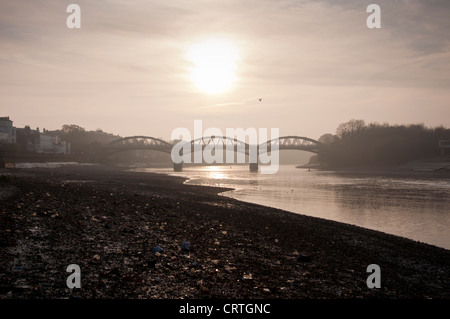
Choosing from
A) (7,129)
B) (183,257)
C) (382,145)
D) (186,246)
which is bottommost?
(183,257)

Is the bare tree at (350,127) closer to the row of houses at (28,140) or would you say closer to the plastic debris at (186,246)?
the row of houses at (28,140)

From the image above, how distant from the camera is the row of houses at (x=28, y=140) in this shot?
113m

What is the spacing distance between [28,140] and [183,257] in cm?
13781

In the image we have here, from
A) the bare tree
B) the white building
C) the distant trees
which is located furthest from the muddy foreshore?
the bare tree

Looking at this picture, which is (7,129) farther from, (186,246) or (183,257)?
(183,257)

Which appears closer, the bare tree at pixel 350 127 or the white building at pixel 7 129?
the white building at pixel 7 129

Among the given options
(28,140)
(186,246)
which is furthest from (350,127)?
(186,246)

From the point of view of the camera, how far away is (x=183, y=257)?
10547 millimetres

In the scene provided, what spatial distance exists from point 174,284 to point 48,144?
152 m

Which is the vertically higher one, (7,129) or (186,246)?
(7,129)

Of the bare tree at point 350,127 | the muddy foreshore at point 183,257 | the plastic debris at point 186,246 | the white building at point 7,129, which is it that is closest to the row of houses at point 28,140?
the white building at point 7,129

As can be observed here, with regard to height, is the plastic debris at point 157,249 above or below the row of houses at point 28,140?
below

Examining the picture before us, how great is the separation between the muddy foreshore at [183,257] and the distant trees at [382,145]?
433 feet
